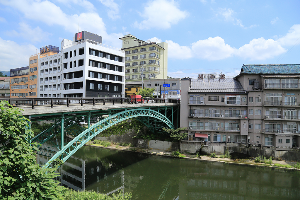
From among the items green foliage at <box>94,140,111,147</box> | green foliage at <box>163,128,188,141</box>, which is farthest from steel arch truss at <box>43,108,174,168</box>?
green foliage at <box>94,140,111,147</box>

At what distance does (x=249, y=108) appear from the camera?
30.7 meters

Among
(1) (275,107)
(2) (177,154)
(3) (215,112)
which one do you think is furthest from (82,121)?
(1) (275,107)

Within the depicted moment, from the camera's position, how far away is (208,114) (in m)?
32.3

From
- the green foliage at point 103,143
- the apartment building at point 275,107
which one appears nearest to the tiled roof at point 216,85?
the apartment building at point 275,107

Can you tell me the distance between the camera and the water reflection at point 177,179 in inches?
842

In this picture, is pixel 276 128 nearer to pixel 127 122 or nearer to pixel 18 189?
pixel 127 122

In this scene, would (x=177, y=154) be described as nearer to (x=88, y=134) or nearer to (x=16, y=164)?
(x=88, y=134)

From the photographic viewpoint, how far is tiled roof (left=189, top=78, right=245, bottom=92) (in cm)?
3241

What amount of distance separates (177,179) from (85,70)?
26760 millimetres

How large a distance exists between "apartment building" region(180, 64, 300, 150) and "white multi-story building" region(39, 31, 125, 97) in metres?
18.8

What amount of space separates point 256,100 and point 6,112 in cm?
3224

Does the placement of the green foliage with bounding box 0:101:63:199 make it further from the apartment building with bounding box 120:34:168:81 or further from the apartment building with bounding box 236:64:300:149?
the apartment building with bounding box 120:34:168:81

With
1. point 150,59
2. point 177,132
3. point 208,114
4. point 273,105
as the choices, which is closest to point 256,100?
point 273,105

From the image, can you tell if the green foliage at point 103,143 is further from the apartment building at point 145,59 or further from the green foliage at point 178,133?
the apartment building at point 145,59
